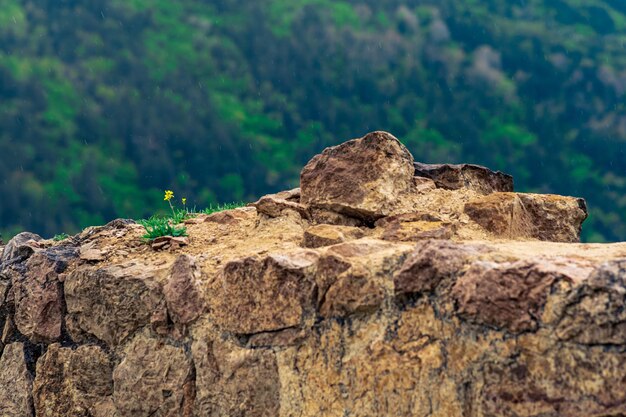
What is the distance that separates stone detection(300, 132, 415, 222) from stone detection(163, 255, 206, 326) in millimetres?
1070

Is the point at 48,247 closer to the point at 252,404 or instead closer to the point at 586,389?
the point at 252,404

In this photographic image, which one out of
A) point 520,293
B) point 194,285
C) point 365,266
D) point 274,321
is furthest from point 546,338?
point 194,285

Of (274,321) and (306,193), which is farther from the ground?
(306,193)

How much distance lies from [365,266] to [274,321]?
0.68m

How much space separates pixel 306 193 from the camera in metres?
5.66

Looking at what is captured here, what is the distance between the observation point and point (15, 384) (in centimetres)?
624

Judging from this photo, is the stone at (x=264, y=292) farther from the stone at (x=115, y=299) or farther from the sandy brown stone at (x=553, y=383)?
the sandy brown stone at (x=553, y=383)

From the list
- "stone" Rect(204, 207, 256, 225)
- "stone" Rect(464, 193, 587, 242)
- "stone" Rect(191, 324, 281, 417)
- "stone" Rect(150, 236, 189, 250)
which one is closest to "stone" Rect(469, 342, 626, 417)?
"stone" Rect(191, 324, 281, 417)

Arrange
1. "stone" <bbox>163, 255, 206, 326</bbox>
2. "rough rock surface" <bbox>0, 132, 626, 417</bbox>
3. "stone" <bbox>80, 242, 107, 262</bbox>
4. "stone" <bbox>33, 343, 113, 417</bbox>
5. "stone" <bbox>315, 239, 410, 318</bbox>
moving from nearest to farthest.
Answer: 1. "rough rock surface" <bbox>0, 132, 626, 417</bbox>
2. "stone" <bbox>315, 239, 410, 318</bbox>
3. "stone" <bbox>163, 255, 206, 326</bbox>
4. "stone" <bbox>33, 343, 113, 417</bbox>
5. "stone" <bbox>80, 242, 107, 262</bbox>

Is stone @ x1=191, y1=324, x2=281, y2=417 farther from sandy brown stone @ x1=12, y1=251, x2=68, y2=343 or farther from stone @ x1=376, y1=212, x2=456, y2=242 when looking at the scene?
sandy brown stone @ x1=12, y1=251, x2=68, y2=343

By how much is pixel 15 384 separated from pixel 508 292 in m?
4.37

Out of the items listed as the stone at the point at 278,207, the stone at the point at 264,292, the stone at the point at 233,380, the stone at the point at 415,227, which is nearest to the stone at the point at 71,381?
the stone at the point at 233,380

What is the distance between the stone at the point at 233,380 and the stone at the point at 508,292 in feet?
4.32

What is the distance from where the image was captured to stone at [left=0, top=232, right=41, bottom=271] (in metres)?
6.59
